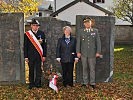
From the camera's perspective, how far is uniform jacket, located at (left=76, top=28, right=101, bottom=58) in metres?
9.73

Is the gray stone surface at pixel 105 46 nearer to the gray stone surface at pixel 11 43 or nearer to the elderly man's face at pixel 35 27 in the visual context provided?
the elderly man's face at pixel 35 27

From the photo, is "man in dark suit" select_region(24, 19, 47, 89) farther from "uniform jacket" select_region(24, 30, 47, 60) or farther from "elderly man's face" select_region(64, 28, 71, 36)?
"elderly man's face" select_region(64, 28, 71, 36)

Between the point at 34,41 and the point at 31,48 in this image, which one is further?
the point at 31,48

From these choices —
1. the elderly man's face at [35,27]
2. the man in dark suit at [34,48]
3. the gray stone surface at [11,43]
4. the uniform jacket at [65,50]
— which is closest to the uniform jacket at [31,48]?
the man in dark suit at [34,48]

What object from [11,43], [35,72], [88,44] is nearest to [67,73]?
[35,72]

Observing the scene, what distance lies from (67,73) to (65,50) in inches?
28.5

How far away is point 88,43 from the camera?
9727 millimetres

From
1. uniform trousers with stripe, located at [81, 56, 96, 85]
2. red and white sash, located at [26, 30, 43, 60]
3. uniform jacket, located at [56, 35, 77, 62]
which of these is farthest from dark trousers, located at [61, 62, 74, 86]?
red and white sash, located at [26, 30, 43, 60]

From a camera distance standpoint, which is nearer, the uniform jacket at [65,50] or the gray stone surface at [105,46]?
the uniform jacket at [65,50]

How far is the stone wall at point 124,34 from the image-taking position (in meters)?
30.1

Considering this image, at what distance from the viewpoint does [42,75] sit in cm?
1037

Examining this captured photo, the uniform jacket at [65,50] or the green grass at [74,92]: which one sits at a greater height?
the uniform jacket at [65,50]

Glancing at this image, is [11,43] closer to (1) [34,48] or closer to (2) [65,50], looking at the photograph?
(1) [34,48]

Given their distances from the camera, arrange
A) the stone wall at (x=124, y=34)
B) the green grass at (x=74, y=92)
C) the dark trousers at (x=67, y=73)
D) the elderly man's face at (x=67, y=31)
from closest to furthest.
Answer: the green grass at (x=74, y=92) → the elderly man's face at (x=67, y=31) → the dark trousers at (x=67, y=73) → the stone wall at (x=124, y=34)
